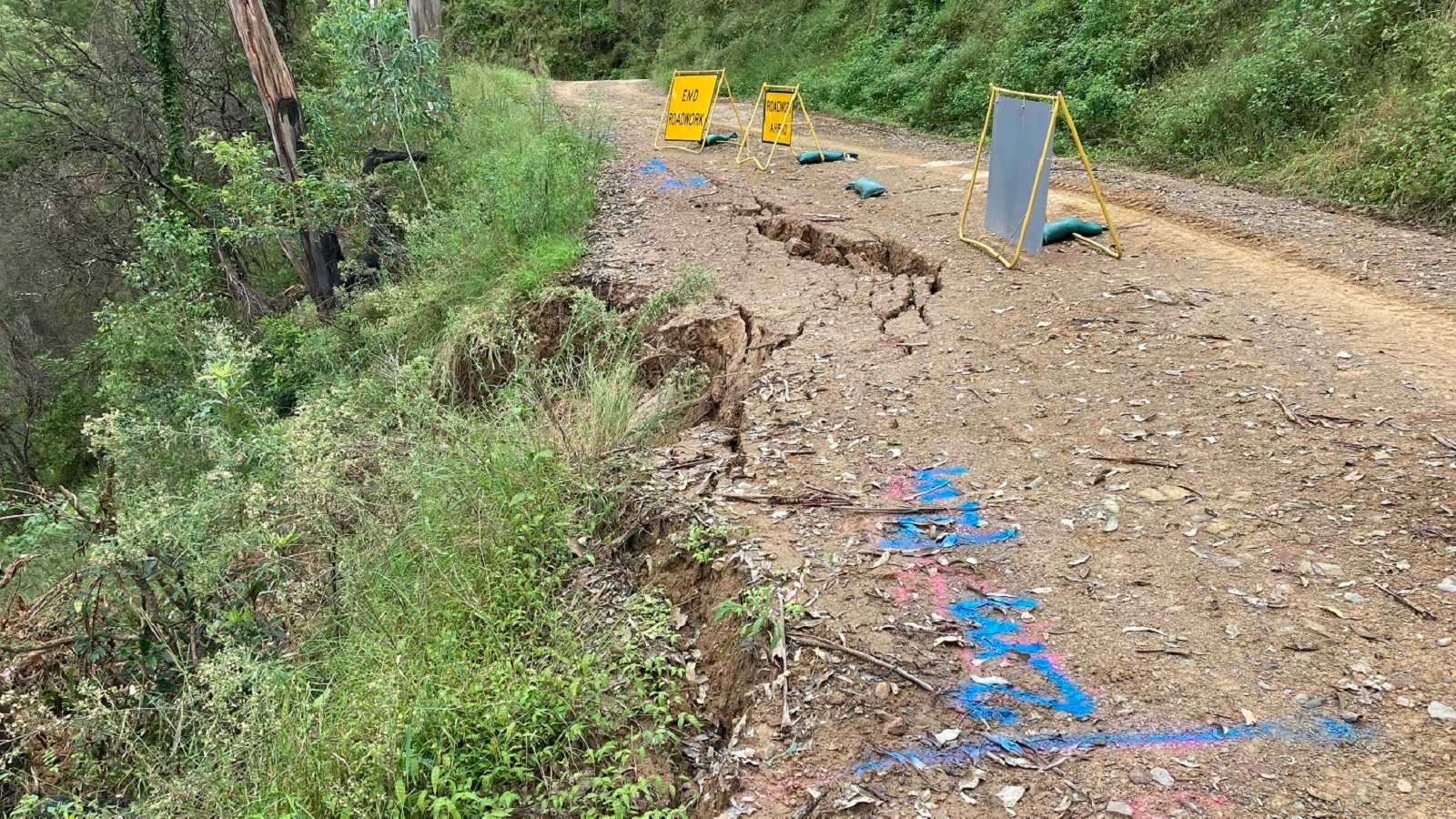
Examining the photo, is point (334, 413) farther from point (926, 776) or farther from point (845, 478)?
point (926, 776)

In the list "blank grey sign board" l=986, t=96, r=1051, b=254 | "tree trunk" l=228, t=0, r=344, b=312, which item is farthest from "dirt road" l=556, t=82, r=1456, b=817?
"tree trunk" l=228, t=0, r=344, b=312

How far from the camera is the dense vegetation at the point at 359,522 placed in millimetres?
3158

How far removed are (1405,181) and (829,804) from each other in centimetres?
787

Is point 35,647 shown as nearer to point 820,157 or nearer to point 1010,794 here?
point 1010,794

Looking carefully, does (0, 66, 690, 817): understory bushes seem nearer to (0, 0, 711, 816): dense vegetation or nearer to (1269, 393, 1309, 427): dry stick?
(0, 0, 711, 816): dense vegetation

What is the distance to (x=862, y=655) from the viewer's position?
3.08 metres

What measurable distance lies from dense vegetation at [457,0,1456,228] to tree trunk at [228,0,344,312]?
9.19 metres

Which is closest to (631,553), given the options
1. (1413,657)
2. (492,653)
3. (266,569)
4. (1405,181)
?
(492,653)

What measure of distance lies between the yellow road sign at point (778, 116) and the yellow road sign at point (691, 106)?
3.94ft

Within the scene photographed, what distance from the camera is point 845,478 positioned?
4.29 meters

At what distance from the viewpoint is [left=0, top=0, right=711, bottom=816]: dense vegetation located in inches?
124

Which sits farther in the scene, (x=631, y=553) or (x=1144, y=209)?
(x=1144, y=209)

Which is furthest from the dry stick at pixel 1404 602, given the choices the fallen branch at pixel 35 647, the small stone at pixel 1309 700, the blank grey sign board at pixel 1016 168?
the fallen branch at pixel 35 647

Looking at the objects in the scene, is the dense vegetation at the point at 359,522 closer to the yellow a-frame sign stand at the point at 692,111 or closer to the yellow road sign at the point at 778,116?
the yellow a-frame sign stand at the point at 692,111
